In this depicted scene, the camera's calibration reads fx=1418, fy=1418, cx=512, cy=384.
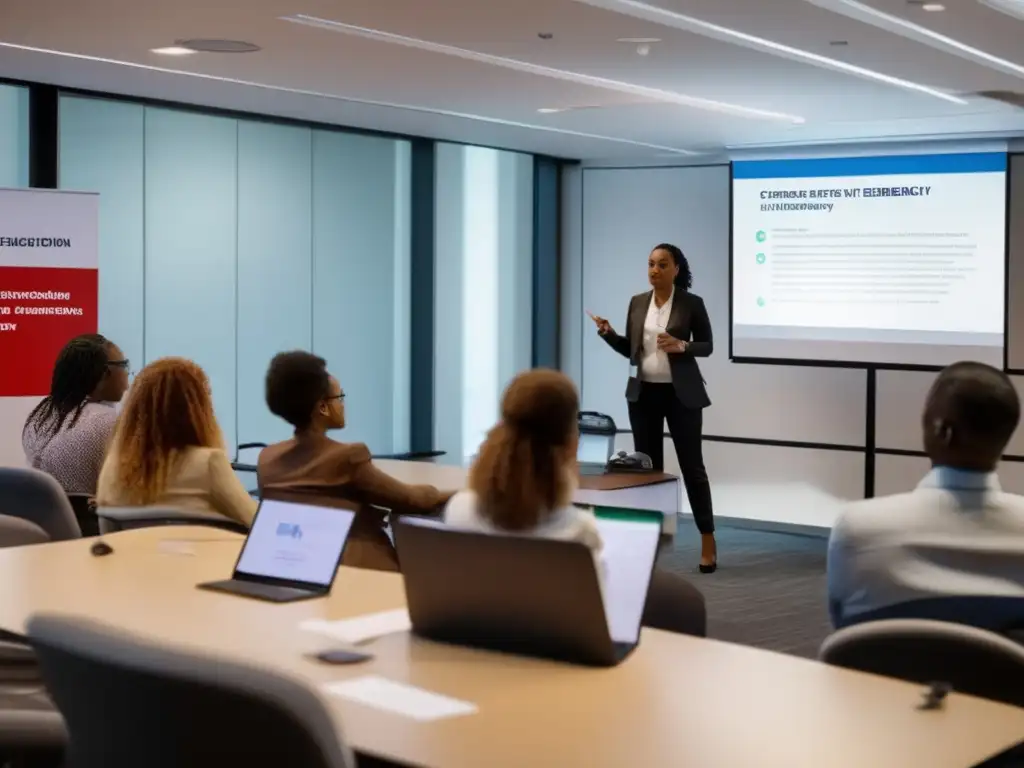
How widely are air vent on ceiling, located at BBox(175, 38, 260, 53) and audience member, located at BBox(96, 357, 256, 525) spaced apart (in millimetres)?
2319

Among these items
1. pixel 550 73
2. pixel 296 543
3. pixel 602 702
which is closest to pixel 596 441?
pixel 550 73

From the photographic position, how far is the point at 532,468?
109 inches

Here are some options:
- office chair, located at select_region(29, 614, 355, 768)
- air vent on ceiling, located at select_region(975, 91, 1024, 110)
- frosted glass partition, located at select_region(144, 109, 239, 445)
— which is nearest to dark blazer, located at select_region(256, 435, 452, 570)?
office chair, located at select_region(29, 614, 355, 768)

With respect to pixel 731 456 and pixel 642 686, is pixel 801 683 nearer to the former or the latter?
pixel 642 686

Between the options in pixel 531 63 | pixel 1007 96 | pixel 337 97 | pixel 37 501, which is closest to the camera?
pixel 37 501

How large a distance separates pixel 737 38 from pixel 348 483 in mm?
2884

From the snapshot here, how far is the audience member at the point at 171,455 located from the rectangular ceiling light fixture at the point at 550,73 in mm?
1846

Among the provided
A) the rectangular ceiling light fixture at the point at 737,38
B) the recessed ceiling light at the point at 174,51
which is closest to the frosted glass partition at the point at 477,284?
the recessed ceiling light at the point at 174,51

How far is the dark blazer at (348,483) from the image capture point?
13.0 feet

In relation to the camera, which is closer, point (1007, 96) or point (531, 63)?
point (531, 63)

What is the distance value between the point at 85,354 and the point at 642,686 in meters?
3.34

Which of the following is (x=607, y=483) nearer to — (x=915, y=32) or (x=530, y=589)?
(x=915, y=32)

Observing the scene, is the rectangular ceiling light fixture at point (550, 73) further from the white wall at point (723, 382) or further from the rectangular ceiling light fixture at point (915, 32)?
the white wall at point (723, 382)

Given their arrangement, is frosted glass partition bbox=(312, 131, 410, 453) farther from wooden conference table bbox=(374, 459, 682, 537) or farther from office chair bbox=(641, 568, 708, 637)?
office chair bbox=(641, 568, 708, 637)
